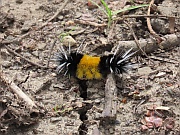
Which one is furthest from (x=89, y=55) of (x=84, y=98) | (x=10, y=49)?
(x=10, y=49)

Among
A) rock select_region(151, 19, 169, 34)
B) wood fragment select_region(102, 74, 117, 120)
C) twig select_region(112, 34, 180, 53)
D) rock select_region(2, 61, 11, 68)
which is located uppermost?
rock select_region(151, 19, 169, 34)

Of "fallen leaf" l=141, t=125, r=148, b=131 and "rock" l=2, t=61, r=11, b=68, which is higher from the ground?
"rock" l=2, t=61, r=11, b=68

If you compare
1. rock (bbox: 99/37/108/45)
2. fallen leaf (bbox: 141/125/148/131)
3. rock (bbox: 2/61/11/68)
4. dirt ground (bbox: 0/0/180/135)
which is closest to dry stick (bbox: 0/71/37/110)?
dirt ground (bbox: 0/0/180/135)

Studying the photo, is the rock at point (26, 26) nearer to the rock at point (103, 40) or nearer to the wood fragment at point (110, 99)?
the rock at point (103, 40)

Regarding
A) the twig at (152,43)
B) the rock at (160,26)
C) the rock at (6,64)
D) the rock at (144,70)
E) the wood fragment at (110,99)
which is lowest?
the wood fragment at (110,99)

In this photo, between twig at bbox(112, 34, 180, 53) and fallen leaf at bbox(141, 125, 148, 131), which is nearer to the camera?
fallen leaf at bbox(141, 125, 148, 131)

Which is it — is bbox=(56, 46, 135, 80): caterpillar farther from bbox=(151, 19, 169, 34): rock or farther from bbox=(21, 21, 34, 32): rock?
bbox=(21, 21, 34, 32): rock

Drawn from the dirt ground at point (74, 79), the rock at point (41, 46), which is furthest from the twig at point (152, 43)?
the rock at point (41, 46)

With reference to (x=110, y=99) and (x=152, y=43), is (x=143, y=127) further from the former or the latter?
(x=152, y=43)
